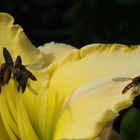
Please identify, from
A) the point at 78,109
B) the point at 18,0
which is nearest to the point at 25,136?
the point at 78,109

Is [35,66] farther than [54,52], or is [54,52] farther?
[54,52]

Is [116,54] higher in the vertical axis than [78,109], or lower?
higher

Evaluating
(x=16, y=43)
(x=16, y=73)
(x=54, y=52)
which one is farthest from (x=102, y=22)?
(x=16, y=73)

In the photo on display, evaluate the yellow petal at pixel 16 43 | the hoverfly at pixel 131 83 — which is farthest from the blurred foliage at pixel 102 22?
the hoverfly at pixel 131 83

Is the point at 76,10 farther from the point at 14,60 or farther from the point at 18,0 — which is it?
the point at 14,60

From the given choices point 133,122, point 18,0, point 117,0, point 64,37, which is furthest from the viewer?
point 18,0

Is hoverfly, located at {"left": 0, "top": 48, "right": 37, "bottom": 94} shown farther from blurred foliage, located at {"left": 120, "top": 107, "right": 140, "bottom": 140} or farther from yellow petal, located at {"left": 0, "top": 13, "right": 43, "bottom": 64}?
blurred foliage, located at {"left": 120, "top": 107, "right": 140, "bottom": 140}

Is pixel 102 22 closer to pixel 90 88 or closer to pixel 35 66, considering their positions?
pixel 35 66

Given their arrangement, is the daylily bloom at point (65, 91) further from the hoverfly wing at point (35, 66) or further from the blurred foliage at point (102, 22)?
the blurred foliage at point (102, 22)
